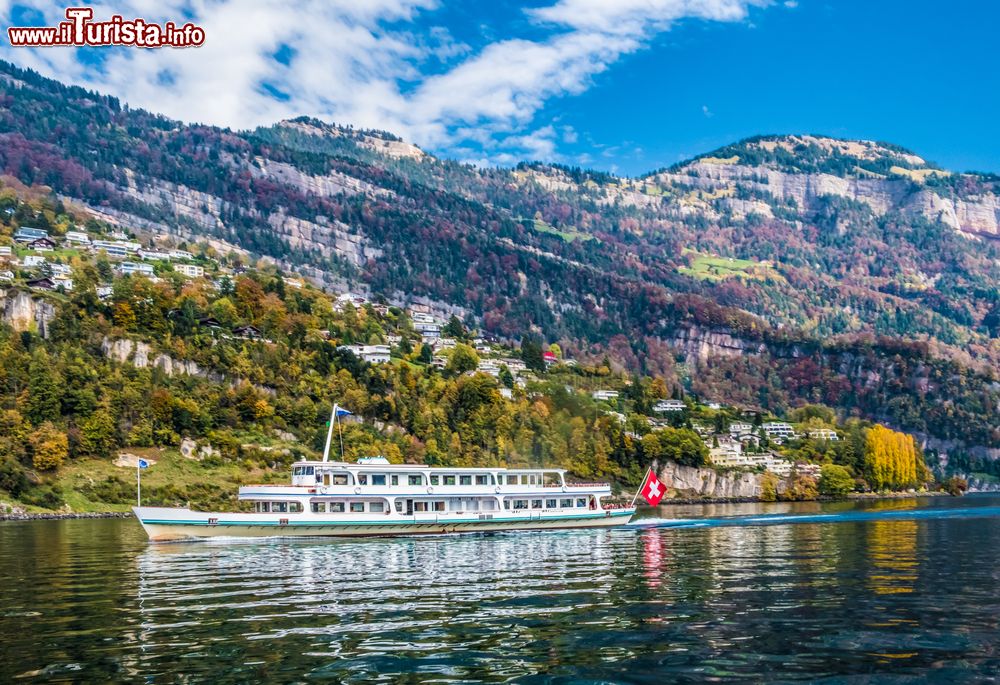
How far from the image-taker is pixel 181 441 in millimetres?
149625

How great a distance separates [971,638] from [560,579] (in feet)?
70.5

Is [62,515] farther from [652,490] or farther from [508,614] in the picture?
[508,614]

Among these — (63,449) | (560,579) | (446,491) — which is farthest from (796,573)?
(63,449)

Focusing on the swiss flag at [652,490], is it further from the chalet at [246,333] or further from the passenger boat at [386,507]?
the chalet at [246,333]

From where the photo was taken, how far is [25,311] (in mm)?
180375

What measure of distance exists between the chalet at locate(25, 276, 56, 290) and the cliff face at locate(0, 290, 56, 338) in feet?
24.0

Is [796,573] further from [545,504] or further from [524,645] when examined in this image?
[545,504]

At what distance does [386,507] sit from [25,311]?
428 ft

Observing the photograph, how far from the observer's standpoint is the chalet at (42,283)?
189500 millimetres

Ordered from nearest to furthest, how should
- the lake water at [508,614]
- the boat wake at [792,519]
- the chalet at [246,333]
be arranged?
1. the lake water at [508,614]
2. the boat wake at [792,519]
3. the chalet at [246,333]

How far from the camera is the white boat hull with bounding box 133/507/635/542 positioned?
241 ft

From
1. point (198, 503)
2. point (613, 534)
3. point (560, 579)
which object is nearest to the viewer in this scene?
point (560, 579)

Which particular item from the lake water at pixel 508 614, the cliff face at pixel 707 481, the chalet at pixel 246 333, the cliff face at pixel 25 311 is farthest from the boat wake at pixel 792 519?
the cliff face at pixel 25 311

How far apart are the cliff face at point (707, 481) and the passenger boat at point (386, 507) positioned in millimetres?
99663
